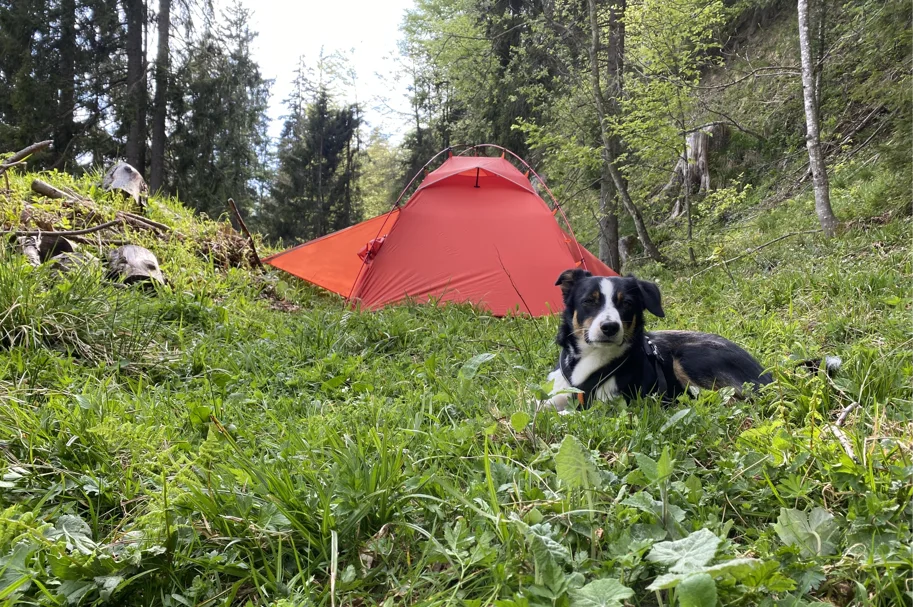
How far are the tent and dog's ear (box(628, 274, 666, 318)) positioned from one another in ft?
7.68

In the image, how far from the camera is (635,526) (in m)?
1.27

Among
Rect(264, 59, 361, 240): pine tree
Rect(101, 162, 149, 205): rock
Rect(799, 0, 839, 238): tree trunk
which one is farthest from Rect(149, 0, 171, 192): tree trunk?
Rect(799, 0, 839, 238): tree trunk

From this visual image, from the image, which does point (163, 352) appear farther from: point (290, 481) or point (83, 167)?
point (83, 167)

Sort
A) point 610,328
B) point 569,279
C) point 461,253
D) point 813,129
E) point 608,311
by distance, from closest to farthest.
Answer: point 610,328 < point 608,311 < point 569,279 < point 461,253 < point 813,129

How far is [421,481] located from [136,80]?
13.2 meters

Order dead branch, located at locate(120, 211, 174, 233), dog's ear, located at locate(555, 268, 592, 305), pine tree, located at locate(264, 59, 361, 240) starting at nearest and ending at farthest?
1. dog's ear, located at locate(555, 268, 592, 305)
2. dead branch, located at locate(120, 211, 174, 233)
3. pine tree, located at locate(264, 59, 361, 240)

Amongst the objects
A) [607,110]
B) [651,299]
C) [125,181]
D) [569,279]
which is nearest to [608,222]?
[607,110]

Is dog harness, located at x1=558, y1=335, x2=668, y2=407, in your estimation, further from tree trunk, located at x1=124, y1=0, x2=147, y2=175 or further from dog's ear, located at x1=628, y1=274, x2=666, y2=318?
tree trunk, located at x1=124, y1=0, x2=147, y2=175

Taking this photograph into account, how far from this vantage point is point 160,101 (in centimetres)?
1121

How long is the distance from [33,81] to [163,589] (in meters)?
13.0

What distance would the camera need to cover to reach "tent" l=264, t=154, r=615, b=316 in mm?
5586

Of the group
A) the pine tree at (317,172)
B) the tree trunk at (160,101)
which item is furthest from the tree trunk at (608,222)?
the pine tree at (317,172)

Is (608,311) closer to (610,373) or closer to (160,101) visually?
(610,373)

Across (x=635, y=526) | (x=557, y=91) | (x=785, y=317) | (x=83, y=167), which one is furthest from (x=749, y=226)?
(x=83, y=167)
